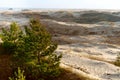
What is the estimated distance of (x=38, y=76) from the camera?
32125mm

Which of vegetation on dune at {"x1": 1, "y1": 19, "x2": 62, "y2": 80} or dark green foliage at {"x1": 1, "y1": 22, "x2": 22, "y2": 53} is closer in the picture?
vegetation on dune at {"x1": 1, "y1": 19, "x2": 62, "y2": 80}

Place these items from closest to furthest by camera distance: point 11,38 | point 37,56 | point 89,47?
point 37,56, point 11,38, point 89,47

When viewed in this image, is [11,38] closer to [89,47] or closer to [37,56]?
[37,56]

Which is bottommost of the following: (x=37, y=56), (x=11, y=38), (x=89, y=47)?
(x=89, y=47)

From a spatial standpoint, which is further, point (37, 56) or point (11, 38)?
point (11, 38)

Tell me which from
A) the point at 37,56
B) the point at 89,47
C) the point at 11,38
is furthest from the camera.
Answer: the point at 89,47

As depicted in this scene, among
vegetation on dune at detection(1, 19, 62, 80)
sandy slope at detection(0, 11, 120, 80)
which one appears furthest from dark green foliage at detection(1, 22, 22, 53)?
sandy slope at detection(0, 11, 120, 80)

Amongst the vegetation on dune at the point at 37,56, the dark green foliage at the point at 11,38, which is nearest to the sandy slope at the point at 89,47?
the vegetation on dune at the point at 37,56

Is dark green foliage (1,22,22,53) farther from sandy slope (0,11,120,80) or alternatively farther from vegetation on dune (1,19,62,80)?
sandy slope (0,11,120,80)

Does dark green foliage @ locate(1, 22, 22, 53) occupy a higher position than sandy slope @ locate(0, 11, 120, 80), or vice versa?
dark green foliage @ locate(1, 22, 22, 53)

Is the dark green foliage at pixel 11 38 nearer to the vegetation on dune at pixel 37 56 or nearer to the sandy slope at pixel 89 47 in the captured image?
the vegetation on dune at pixel 37 56

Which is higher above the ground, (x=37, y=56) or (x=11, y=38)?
(x=11, y=38)

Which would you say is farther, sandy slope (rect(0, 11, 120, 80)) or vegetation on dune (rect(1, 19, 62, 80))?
sandy slope (rect(0, 11, 120, 80))

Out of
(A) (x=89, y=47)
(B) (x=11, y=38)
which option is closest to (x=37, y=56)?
(B) (x=11, y=38)
